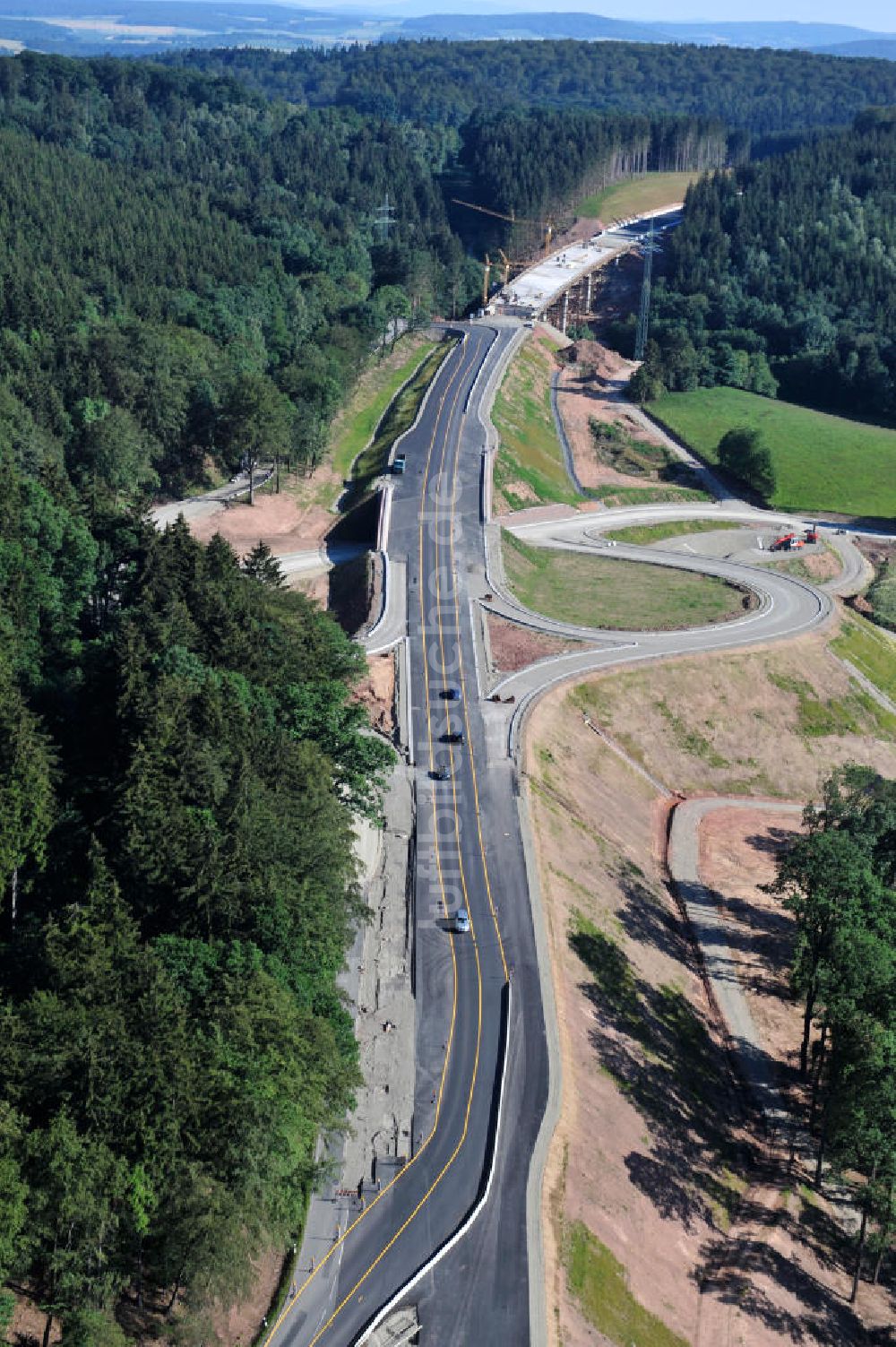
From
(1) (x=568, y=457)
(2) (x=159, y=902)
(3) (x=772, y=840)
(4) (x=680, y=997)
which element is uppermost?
(1) (x=568, y=457)

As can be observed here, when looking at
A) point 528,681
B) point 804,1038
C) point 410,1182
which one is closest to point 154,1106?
point 410,1182

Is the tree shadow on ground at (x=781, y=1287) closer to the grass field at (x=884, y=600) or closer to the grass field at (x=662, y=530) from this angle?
the grass field at (x=884, y=600)

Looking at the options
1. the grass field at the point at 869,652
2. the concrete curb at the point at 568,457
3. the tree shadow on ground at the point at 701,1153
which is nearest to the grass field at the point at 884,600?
the grass field at the point at 869,652

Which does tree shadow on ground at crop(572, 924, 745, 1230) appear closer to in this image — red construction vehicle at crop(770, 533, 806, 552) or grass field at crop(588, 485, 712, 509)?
red construction vehicle at crop(770, 533, 806, 552)

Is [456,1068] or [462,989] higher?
[462,989]

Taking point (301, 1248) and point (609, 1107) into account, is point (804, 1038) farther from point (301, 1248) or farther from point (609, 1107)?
point (301, 1248)

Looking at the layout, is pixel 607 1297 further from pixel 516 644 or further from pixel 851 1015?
pixel 516 644

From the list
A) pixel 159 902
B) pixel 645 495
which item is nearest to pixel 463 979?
pixel 159 902
